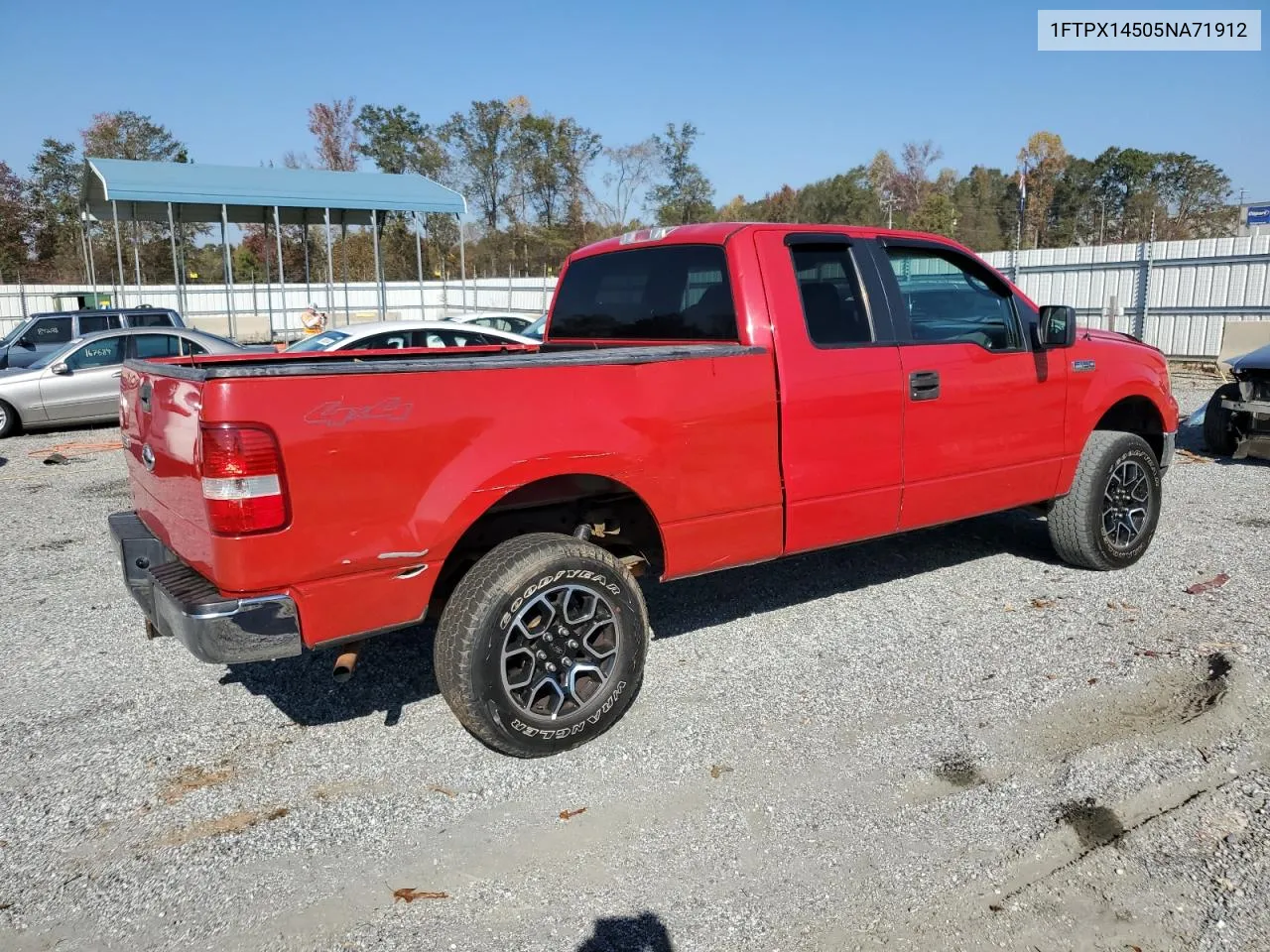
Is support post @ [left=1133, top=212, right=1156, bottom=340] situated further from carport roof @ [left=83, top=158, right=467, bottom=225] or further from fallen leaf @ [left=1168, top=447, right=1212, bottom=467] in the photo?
carport roof @ [left=83, top=158, right=467, bottom=225]

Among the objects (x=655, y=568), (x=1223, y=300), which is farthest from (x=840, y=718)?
(x=1223, y=300)

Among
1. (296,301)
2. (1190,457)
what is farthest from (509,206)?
(1190,457)

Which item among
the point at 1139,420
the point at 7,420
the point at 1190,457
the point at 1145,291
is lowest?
the point at 1190,457

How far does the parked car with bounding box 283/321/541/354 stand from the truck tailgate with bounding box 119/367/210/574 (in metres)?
7.38

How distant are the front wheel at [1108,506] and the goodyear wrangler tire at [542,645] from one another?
3.13m

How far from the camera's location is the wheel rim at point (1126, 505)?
18.4 ft

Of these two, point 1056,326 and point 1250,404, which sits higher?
point 1056,326

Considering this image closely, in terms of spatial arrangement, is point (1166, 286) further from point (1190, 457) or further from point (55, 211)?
point (55, 211)

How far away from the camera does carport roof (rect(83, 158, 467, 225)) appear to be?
69.7 feet

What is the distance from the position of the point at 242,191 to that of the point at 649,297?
21.0 m

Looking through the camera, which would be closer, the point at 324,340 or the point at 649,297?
the point at 649,297

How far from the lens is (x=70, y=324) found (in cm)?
1591

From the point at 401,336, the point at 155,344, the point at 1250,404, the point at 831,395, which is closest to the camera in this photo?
the point at 831,395

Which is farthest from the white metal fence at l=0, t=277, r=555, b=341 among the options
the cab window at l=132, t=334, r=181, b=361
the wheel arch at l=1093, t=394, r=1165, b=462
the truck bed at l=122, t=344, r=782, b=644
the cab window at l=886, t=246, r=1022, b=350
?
the truck bed at l=122, t=344, r=782, b=644
